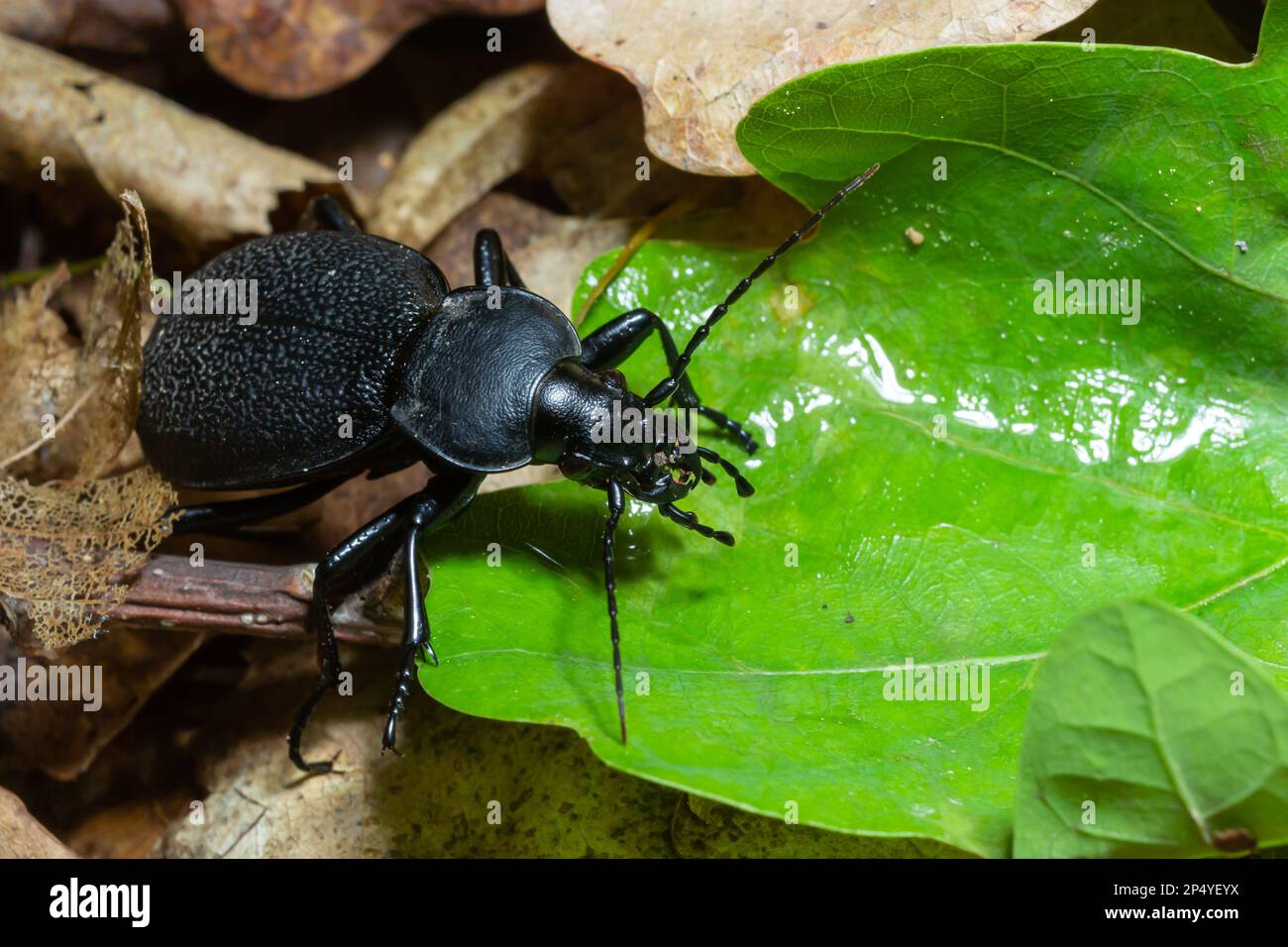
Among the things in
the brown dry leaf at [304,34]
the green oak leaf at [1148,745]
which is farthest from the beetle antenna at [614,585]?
the brown dry leaf at [304,34]

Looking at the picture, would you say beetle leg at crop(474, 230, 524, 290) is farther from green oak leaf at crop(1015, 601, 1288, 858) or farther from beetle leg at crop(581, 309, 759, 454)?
green oak leaf at crop(1015, 601, 1288, 858)

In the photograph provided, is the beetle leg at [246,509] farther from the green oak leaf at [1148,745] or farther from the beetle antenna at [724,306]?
the green oak leaf at [1148,745]

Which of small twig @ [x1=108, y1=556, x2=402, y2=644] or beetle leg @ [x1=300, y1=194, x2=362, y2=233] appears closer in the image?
small twig @ [x1=108, y1=556, x2=402, y2=644]

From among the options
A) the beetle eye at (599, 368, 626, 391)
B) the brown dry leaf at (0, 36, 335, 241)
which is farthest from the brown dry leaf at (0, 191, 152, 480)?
the beetle eye at (599, 368, 626, 391)

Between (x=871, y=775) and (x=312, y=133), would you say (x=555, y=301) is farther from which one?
(x=871, y=775)

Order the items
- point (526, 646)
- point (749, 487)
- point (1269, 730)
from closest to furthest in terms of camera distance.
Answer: point (1269, 730), point (526, 646), point (749, 487)

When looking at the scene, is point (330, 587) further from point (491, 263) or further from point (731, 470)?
point (491, 263)
